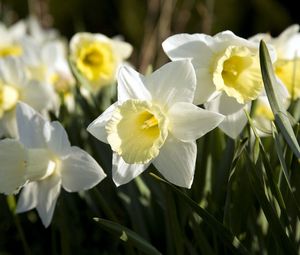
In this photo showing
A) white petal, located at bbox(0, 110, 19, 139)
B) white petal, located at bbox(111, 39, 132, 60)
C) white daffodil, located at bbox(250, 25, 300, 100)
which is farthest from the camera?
white petal, located at bbox(111, 39, 132, 60)

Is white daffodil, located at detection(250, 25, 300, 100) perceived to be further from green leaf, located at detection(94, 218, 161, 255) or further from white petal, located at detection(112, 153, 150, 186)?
green leaf, located at detection(94, 218, 161, 255)

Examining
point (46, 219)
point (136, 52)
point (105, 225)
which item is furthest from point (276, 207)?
point (136, 52)

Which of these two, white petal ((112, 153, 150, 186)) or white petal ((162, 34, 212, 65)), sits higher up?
white petal ((162, 34, 212, 65))

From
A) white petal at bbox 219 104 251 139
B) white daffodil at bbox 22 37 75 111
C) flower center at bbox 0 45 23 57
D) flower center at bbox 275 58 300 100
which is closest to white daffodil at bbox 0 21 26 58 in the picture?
flower center at bbox 0 45 23 57

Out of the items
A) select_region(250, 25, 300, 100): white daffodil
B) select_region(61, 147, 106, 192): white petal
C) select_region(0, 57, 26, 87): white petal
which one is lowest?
select_region(0, 57, 26, 87): white petal

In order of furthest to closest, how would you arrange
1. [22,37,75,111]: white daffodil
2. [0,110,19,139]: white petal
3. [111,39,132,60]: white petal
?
[22,37,75,111]: white daffodil < [111,39,132,60]: white petal < [0,110,19,139]: white petal

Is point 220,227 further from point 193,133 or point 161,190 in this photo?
point 161,190
